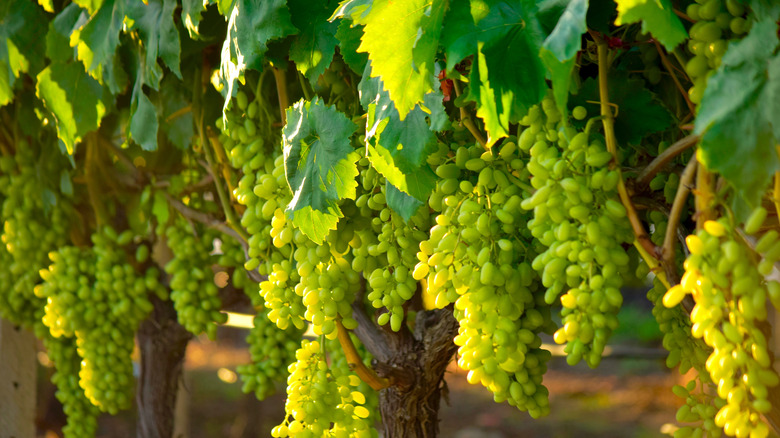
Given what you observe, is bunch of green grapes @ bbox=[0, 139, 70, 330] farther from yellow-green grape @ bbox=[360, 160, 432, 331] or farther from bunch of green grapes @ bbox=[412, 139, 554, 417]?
bunch of green grapes @ bbox=[412, 139, 554, 417]

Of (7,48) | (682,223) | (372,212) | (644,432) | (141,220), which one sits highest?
(7,48)

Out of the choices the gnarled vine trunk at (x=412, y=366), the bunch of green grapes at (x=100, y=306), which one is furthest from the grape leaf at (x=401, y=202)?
the bunch of green grapes at (x=100, y=306)

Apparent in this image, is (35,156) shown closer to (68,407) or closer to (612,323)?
(68,407)

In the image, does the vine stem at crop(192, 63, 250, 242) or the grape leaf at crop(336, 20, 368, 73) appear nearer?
the grape leaf at crop(336, 20, 368, 73)

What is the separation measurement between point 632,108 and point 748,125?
0.25 metres

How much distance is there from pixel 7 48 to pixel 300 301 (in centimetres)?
71

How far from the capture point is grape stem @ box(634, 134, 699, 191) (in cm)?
59

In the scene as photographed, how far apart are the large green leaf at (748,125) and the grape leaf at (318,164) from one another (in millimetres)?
362

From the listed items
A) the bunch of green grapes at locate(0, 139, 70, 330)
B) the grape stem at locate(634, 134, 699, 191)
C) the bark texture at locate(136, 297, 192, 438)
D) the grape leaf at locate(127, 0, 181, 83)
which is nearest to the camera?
the grape stem at locate(634, 134, 699, 191)

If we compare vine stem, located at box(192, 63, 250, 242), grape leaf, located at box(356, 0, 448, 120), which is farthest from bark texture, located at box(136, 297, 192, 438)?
grape leaf, located at box(356, 0, 448, 120)

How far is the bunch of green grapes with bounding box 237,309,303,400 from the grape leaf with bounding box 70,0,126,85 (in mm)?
572

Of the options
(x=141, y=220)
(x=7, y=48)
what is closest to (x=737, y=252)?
(x=7, y=48)

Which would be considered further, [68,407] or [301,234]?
[68,407]

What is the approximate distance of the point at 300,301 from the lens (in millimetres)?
921
